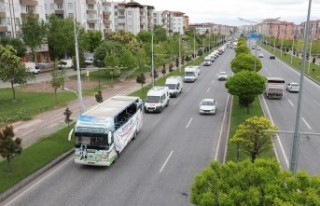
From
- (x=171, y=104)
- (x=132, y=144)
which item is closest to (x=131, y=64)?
(x=171, y=104)

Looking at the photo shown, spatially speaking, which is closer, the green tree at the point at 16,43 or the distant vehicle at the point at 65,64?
the green tree at the point at 16,43

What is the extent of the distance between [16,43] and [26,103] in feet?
78.2

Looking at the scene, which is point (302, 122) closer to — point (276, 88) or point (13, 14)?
point (276, 88)

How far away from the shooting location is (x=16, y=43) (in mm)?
56906

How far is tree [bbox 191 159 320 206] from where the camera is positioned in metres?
9.57

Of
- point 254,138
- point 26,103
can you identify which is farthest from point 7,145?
point 26,103

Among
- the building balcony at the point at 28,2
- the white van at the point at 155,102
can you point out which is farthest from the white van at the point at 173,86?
the building balcony at the point at 28,2

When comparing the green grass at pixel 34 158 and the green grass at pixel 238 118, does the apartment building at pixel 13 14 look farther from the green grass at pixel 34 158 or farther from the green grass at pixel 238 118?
the green grass at pixel 238 118

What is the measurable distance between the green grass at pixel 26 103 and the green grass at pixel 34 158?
7595mm

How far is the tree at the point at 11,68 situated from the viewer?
3472cm

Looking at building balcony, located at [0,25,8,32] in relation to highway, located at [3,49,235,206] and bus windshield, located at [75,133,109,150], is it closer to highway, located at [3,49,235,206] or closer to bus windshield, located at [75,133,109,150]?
highway, located at [3,49,235,206]

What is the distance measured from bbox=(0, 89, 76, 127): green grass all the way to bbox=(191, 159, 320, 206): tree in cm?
2377

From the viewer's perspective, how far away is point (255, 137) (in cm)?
1811

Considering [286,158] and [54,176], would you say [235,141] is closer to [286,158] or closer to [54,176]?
[286,158]
